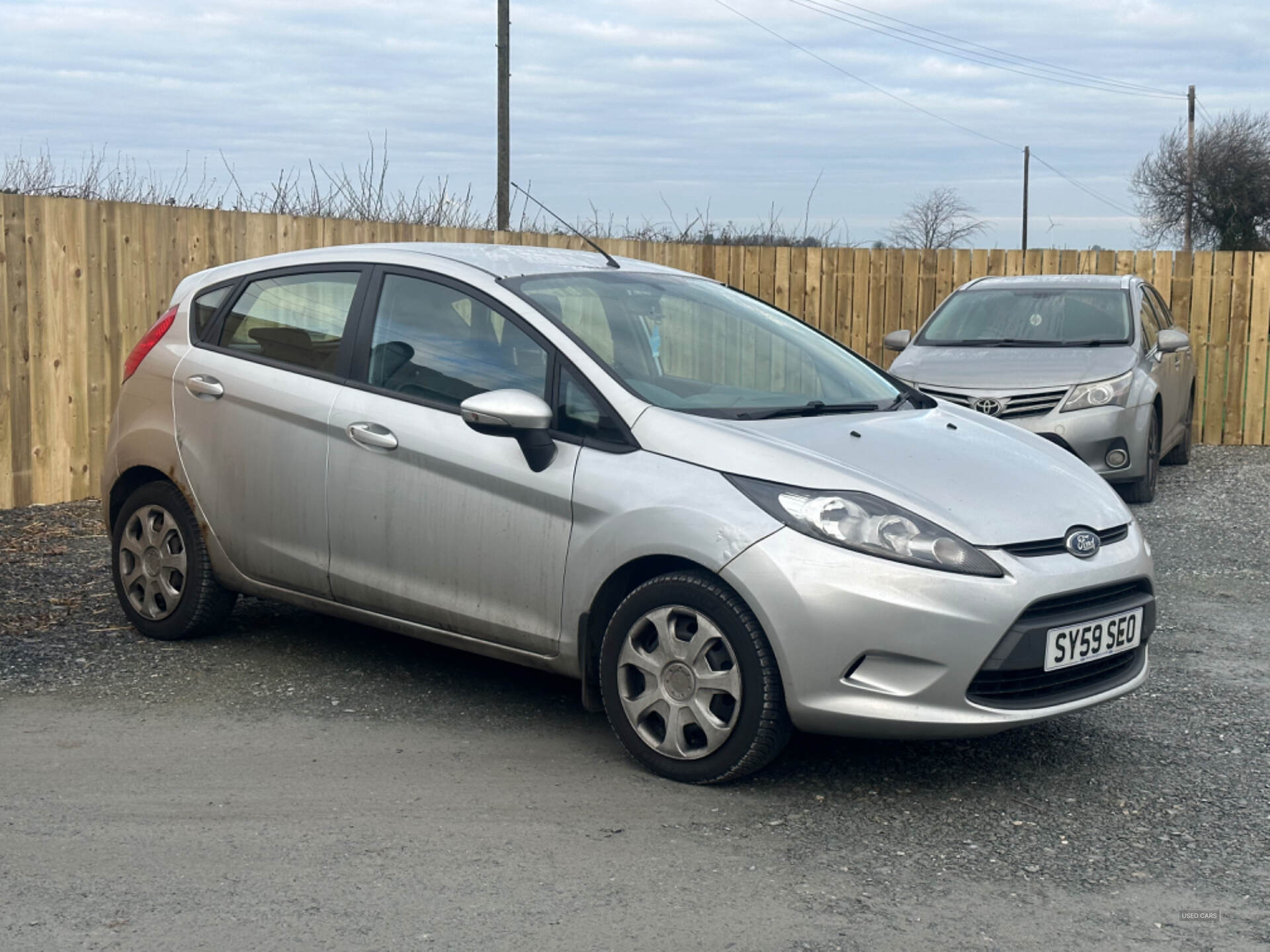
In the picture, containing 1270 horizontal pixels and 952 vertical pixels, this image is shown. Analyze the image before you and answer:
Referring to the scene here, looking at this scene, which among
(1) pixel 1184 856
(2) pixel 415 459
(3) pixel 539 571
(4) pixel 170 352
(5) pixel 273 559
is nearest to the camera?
(1) pixel 1184 856

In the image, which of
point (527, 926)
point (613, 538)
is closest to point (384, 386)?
point (613, 538)

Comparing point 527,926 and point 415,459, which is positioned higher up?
point 415,459

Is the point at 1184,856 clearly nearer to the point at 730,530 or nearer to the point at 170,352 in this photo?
the point at 730,530

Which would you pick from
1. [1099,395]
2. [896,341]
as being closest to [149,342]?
[896,341]

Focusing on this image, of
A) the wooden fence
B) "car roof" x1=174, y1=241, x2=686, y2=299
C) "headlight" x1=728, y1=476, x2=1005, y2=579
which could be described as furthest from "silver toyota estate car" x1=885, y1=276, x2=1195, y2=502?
"headlight" x1=728, y1=476, x2=1005, y2=579

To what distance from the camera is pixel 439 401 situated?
496cm

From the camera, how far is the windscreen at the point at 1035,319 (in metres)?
10.7

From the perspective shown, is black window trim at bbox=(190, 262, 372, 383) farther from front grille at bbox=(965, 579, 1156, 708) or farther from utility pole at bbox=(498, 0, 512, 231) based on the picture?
utility pole at bbox=(498, 0, 512, 231)

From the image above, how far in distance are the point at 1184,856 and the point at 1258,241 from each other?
46052mm

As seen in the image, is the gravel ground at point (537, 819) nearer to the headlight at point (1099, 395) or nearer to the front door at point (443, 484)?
the front door at point (443, 484)

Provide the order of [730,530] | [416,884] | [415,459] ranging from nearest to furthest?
1. [416,884]
2. [730,530]
3. [415,459]

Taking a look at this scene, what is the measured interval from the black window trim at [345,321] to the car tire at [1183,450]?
30.4 ft

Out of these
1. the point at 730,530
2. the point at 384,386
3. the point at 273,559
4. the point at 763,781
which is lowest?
the point at 763,781

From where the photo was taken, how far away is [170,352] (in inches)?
230
